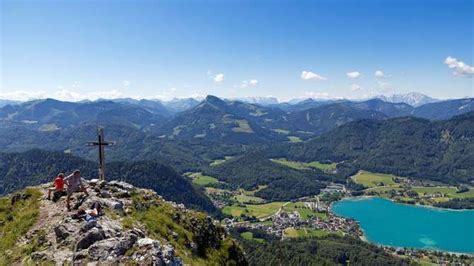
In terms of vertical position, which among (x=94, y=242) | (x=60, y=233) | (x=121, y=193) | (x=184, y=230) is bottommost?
(x=184, y=230)

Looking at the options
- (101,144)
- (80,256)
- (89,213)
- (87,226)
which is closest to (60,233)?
(87,226)

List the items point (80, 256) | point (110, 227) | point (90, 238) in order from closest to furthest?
point (80, 256) → point (90, 238) → point (110, 227)

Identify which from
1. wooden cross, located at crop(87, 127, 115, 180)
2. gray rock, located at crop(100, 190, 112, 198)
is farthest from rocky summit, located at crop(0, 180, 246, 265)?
wooden cross, located at crop(87, 127, 115, 180)

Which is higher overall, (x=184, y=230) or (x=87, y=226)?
(x=87, y=226)

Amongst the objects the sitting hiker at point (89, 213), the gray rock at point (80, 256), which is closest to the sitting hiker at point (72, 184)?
the sitting hiker at point (89, 213)

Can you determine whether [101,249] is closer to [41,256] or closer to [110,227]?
[110,227]

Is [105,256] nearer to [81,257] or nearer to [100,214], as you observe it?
[81,257]

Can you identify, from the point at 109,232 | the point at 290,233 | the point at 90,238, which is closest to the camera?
the point at 90,238

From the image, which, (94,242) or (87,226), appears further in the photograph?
(87,226)

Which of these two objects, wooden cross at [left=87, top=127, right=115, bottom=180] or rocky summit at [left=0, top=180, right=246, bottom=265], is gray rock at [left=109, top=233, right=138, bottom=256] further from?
wooden cross at [left=87, top=127, right=115, bottom=180]
